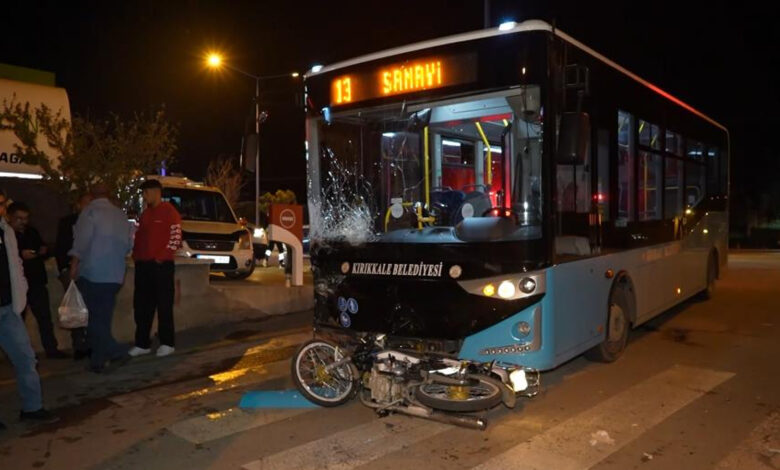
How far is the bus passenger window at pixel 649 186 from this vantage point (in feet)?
24.9

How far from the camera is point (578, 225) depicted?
5.89 m

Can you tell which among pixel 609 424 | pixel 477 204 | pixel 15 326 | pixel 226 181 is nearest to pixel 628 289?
pixel 609 424

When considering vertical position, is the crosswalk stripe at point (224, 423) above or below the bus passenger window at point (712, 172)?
below

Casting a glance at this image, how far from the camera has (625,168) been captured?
7.14 metres

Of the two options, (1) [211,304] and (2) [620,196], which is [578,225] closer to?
(2) [620,196]

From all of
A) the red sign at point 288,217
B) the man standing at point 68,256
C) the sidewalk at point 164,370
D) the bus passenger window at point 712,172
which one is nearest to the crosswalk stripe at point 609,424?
the sidewalk at point 164,370

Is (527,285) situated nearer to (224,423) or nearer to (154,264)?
(224,423)

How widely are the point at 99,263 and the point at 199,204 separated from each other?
6785mm

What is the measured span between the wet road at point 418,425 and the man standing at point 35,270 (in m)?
0.95

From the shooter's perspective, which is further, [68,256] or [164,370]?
[68,256]

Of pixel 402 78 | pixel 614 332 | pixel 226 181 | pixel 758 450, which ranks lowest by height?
pixel 758 450

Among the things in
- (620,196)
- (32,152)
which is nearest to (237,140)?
(32,152)

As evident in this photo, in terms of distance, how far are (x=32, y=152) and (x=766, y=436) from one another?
9355 millimetres

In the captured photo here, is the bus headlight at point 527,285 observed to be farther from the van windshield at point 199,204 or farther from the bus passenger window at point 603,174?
the van windshield at point 199,204
